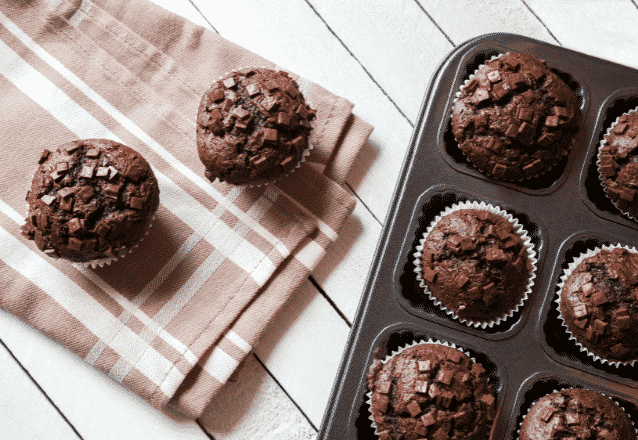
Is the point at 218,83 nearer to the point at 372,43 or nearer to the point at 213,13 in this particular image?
the point at 213,13

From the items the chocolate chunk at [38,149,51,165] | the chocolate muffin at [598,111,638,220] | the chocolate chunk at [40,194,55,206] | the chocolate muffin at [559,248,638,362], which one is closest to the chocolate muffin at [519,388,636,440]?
the chocolate muffin at [559,248,638,362]

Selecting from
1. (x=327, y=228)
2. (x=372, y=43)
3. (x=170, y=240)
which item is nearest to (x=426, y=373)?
(x=327, y=228)

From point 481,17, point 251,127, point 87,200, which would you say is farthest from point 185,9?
point 481,17

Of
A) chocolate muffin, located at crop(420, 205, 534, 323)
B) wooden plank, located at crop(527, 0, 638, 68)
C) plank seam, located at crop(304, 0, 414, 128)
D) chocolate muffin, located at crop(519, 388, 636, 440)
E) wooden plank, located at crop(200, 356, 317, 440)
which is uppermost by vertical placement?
wooden plank, located at crop(527, 0, 638, 68)

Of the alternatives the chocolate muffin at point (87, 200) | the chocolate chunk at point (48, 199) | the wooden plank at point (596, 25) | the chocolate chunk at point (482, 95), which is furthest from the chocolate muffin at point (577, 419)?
the chocolate chunk at point (48, 199)

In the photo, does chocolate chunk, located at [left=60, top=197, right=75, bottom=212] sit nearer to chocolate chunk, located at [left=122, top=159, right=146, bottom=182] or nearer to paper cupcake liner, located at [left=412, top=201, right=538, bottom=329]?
chocolate chunk, located at [left=122, top=159, right=146, bottom=182]

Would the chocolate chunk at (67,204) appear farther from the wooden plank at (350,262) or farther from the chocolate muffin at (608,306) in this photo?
the chocolate muffin at (608,306)
